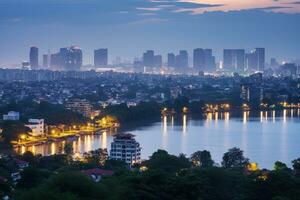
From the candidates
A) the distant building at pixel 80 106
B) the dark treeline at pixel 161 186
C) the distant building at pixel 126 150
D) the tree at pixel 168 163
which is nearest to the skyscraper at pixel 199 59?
the distant building at pixel 80 106

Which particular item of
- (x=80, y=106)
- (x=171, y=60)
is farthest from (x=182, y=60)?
(x=80, y=106)

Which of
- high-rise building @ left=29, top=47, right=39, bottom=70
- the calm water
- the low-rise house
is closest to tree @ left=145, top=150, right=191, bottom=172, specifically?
the low-rise house

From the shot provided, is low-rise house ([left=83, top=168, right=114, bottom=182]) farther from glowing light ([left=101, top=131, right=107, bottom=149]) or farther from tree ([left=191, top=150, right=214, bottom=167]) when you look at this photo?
glowing light ([left=101, top=131, right=107, bottom=149])

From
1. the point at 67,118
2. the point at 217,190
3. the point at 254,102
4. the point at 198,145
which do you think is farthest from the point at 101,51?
the point at 217,190

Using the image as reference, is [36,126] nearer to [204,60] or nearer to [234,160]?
[234,160]

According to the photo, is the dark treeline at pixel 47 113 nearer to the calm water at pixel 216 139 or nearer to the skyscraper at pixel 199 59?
the calm water at pixel 216 139
